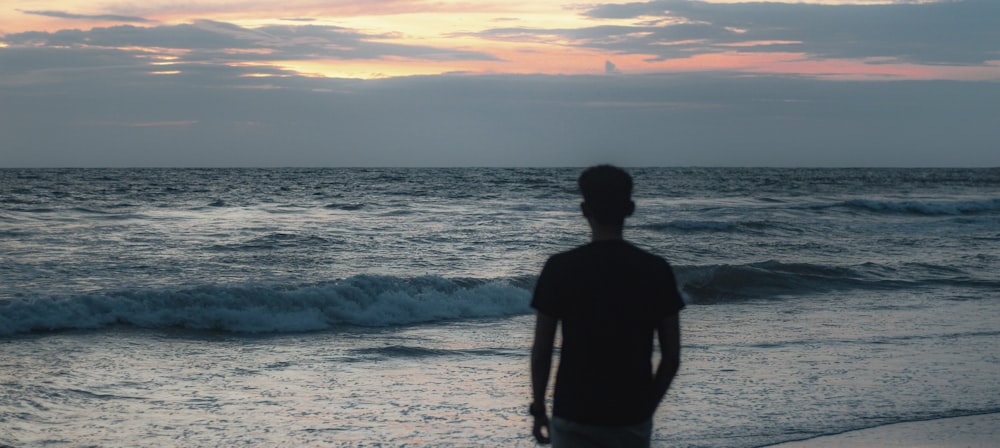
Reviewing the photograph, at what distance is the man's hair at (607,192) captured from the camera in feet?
9.54

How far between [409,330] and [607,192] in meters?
8.51

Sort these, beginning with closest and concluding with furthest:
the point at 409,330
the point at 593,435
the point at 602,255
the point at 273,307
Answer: the point at 602,255 < the point at 593,435 < the point at 409,330 < the point at 273,307

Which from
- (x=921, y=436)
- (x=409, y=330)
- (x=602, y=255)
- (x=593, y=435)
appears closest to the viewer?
(x=602, y=255)

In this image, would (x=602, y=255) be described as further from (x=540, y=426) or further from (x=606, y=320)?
(x=540, y=426)

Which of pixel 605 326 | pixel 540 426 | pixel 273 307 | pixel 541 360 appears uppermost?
pixel 605 326

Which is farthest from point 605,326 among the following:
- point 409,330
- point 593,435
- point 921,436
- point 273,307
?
point 273,307

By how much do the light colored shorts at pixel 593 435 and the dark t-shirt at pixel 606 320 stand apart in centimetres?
2

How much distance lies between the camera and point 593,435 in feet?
9.73

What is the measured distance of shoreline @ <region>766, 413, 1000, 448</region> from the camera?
5914 millimetres

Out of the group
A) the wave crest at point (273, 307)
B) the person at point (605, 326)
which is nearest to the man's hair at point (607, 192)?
the person at point (605, 326)

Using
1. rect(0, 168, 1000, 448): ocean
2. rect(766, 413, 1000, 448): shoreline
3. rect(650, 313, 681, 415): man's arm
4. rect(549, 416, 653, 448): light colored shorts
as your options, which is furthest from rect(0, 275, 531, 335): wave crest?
rect(650, 313, 681, 415): man's arm

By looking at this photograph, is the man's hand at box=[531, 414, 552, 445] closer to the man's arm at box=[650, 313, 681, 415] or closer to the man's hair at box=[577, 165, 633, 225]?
the man's arm at box=[650, 313, 681, 415]

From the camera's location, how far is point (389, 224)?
24484mm

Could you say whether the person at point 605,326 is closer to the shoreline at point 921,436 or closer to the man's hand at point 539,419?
the man's hand at point 539,419
